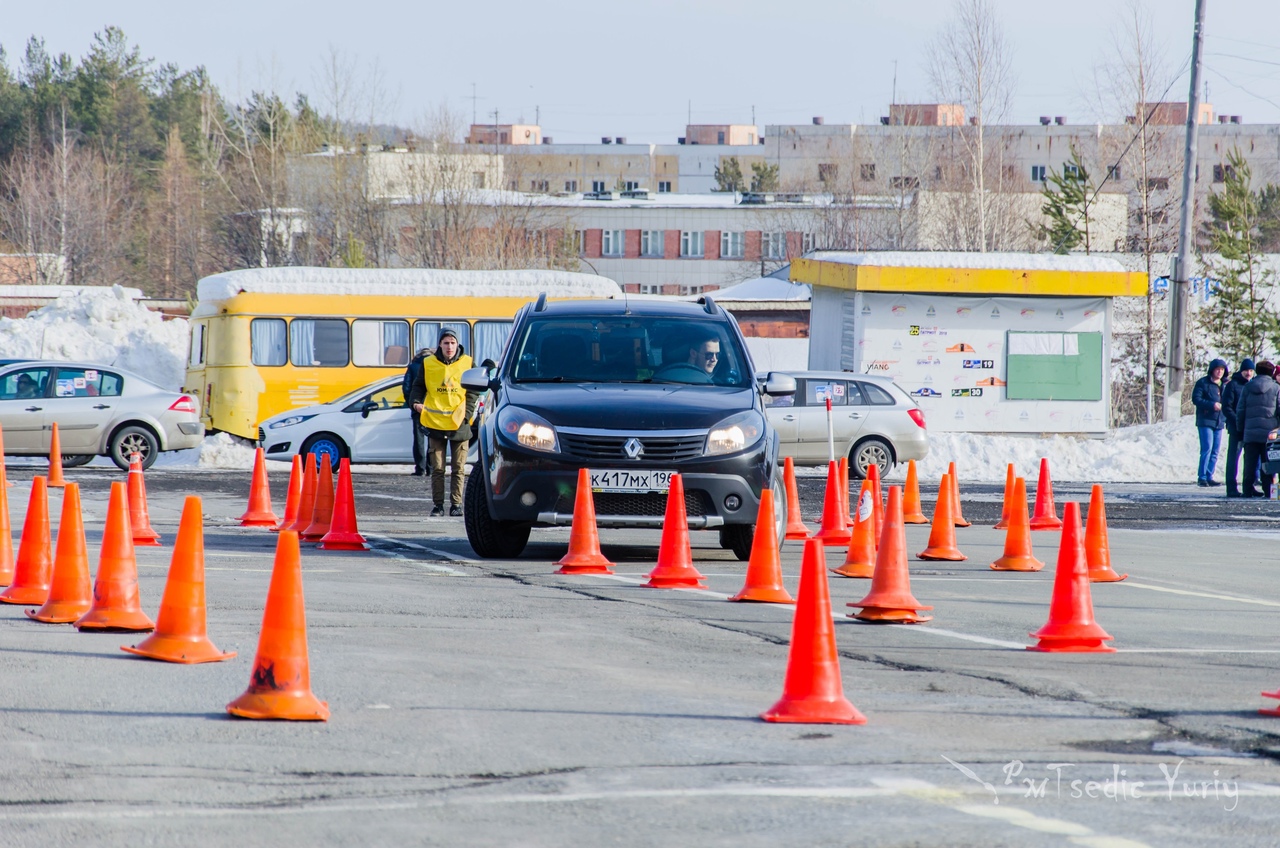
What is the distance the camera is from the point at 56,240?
78438 millimetres

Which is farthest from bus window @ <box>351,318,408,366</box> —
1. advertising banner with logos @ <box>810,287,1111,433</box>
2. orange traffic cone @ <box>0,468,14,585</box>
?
orange traffic cone @ <box>0,468,14,585</box>

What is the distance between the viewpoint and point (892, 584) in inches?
346

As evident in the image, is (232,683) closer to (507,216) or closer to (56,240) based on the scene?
(507,216)

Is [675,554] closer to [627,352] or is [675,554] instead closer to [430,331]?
[627,352]

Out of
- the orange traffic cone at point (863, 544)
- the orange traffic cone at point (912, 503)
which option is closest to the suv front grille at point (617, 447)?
the orange traffic cone at point (863, 544)

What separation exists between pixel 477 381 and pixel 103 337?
31294mm

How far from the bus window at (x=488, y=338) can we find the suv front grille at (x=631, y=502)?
16.9 metres

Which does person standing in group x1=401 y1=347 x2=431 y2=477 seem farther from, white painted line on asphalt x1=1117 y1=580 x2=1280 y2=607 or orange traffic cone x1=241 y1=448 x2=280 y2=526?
white painted line on asphalt x1=1117 y1=580 x2=1280 y2=607

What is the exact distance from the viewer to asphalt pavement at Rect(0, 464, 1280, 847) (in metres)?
4.45

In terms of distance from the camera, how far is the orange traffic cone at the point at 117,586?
7496 mm

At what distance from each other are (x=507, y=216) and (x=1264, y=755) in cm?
5529

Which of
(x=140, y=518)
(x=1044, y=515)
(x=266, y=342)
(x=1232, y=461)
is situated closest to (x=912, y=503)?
(x=1044, y=515)

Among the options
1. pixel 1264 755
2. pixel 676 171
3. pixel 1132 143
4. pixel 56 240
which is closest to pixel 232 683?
pixel 1264 755

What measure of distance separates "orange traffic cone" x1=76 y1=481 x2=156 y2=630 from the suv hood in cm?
420
